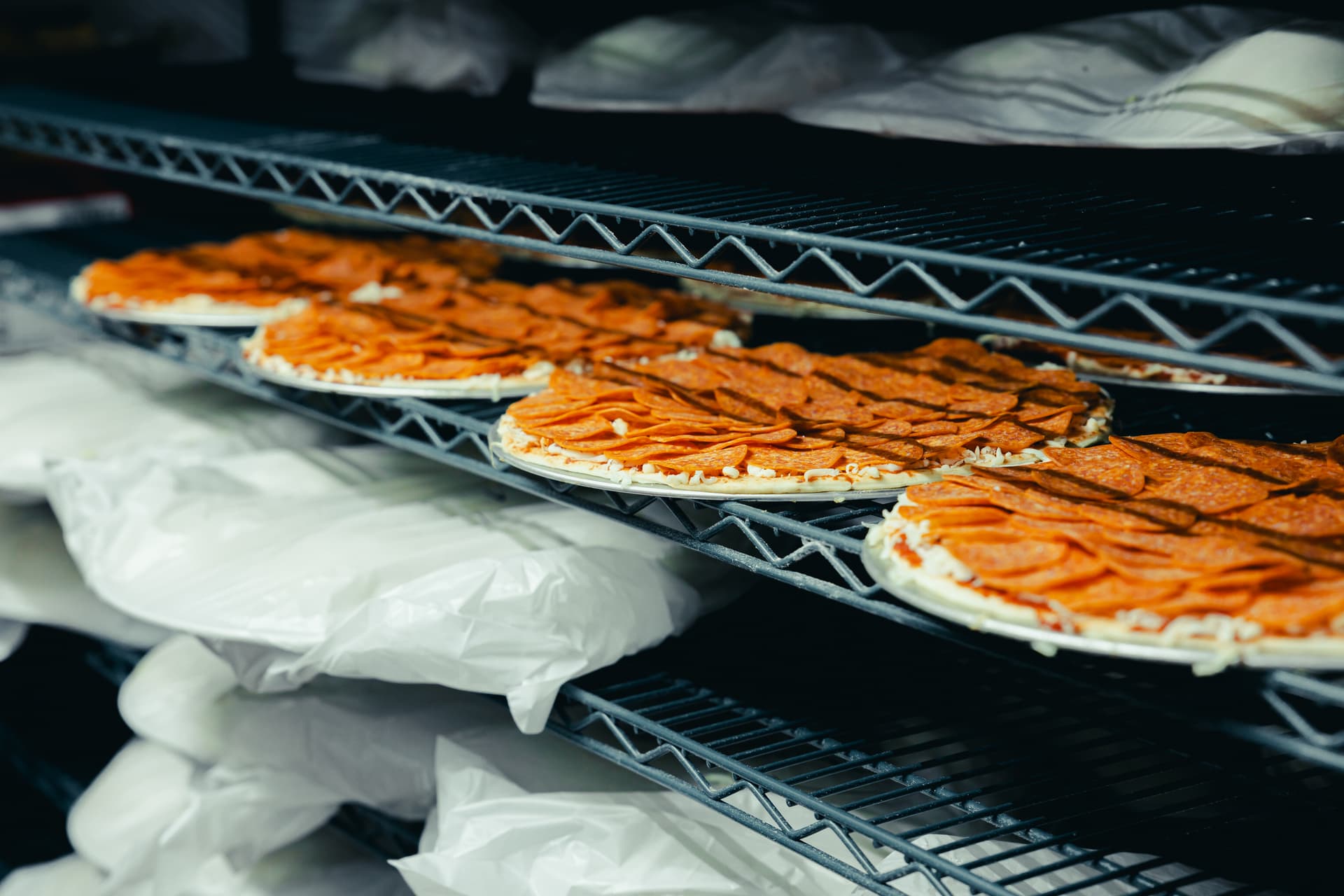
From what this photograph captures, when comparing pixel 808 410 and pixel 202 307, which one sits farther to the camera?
pixel 202 307

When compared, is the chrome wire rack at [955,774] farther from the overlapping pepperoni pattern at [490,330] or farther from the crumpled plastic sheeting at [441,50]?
the crumpled plastic sheeting at [441,50]

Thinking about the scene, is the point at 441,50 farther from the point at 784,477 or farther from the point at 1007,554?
the point at 1007,554

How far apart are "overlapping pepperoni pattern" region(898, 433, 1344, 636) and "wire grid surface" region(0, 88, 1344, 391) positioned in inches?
5.1

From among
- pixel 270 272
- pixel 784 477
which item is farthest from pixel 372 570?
pixel 270 272

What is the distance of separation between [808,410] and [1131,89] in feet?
1.83

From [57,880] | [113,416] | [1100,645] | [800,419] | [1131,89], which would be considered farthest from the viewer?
[113,416]

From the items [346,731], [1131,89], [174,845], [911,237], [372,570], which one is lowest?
[174,845]

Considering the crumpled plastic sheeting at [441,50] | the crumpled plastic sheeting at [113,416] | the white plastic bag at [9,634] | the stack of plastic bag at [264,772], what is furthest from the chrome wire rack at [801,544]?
the crumpled plastic sheeting at [441,50]

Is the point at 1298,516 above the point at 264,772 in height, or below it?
above

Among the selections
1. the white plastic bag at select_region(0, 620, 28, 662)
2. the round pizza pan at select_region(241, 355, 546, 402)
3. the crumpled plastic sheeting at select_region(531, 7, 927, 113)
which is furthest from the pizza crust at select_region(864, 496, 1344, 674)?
the white plastic bag at select_region(0, 620, 28, 662)

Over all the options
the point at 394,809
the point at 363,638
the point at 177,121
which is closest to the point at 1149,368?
the point at 363,638

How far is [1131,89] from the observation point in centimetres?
147

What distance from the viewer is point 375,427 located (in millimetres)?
1724

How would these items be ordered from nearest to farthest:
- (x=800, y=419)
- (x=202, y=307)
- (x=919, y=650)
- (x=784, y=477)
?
(x=784, y=477) < (x=800, y=419) < (x=919, y=650) < (x=202, y=307)
